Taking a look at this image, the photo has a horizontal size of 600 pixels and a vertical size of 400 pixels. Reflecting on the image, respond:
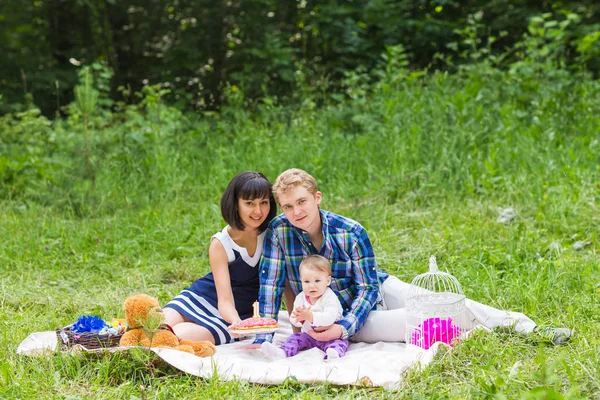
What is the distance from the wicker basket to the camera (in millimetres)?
3326

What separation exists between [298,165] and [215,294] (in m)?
3.09

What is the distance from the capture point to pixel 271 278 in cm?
377

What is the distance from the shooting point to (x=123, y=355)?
322 centimetres

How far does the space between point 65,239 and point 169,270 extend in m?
1.11

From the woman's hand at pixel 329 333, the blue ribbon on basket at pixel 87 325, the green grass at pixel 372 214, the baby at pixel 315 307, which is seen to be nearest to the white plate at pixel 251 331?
the baby at pixel 315 307

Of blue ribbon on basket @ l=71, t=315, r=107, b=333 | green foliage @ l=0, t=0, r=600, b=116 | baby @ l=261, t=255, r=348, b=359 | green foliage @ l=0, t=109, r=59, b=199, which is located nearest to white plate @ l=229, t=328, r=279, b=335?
baby @ l=261, t=255, r=348, b=359

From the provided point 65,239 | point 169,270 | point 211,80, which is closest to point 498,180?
point 169,270

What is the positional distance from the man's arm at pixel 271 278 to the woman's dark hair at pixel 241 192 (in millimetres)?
189

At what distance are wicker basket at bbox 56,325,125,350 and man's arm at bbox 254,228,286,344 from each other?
2.58 ft

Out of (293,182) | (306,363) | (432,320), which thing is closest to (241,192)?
(293,182)

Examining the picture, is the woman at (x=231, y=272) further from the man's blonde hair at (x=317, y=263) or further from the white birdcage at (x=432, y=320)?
the white birdcage at (x=432, y=320)

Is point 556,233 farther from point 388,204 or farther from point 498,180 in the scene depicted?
point 388,204

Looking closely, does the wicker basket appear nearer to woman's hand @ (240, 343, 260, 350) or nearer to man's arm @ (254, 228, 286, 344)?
woman's hand @ (240, 343, 260, 350)

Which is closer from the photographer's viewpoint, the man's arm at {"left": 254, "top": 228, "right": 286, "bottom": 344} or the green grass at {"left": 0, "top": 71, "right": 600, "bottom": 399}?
the green grass at {"left": 0, "top": 71, "right": 600, "bottom": 399}
